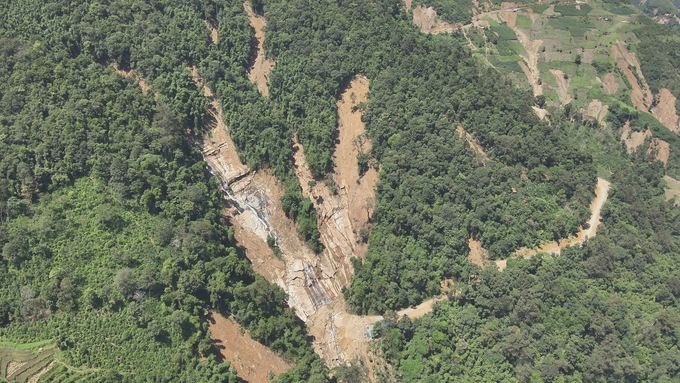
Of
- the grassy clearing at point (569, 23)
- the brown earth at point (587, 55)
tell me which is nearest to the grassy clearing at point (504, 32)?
the grassy clearing at point (569, 23)

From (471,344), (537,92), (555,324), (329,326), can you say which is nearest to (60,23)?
(329,326)

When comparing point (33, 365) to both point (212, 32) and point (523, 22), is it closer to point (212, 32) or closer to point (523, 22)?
point (212, 32)

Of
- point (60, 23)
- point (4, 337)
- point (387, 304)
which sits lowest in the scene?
point (387, 304)

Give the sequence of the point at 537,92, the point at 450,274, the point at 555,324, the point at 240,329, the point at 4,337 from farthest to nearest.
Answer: the point at 537,92 < the point at 450,274 < the point at 555,324 < the point at 240,329 < the point at 4,337

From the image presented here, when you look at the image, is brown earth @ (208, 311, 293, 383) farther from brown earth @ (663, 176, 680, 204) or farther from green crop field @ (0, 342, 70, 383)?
brown earth @ (663, 176, 680, 204)

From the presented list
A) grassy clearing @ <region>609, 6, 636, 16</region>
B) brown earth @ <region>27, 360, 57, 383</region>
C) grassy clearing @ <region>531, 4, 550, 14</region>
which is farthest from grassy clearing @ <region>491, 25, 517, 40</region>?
brown earth @ <region>27, 360, 57, 383</region>

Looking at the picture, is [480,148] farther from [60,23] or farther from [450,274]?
[60,23]

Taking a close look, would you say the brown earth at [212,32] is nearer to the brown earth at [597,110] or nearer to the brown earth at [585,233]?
the brown earth at [585,233]
